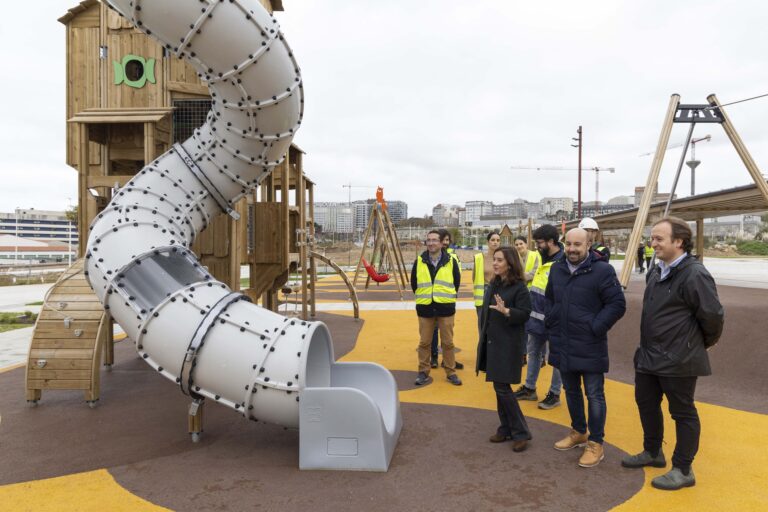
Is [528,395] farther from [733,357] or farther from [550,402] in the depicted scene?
[733,357]

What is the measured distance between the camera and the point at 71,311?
19.7 ft

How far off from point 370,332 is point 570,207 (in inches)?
7174

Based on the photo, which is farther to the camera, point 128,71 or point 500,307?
point 128,71

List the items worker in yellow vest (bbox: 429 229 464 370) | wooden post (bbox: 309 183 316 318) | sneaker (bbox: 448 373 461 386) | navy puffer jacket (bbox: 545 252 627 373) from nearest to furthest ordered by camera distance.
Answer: navy puffer jacket (bbox: 545 252 627 373) → sneaker (bbox: 448 373 461 386) → worker in yellow vest (bbox: 429 229 464 370) → wooden post (bbox: 309 183 316 318)

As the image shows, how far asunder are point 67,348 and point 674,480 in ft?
20.3

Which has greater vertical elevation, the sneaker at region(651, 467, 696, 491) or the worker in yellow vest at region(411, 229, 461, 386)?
the worker in yellow vest at region(411, 229, 461, 386)

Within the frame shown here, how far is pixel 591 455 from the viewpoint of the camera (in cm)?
405

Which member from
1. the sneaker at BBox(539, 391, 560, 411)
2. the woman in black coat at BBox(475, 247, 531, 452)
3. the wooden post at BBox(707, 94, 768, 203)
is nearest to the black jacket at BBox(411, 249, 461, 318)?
the sneaker at BBox(539, 391, 560, 411)

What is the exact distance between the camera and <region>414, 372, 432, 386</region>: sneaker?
6387 millimetres

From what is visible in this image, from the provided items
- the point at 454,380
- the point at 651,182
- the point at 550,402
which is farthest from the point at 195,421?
the point at 651,182

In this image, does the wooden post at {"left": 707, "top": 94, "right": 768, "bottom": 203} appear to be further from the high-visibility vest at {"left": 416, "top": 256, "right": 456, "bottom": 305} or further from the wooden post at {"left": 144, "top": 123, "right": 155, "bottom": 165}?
the wooden post at {"left": 144, "top": 123, "right": 155, "bottom": 165}

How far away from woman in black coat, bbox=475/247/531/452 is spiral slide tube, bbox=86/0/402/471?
0.96 m

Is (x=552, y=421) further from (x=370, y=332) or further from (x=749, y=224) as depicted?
(x=749, y=224)

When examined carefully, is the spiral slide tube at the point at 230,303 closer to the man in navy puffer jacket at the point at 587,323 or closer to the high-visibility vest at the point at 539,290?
the man in navy puffer jacket at the point at 587,323
